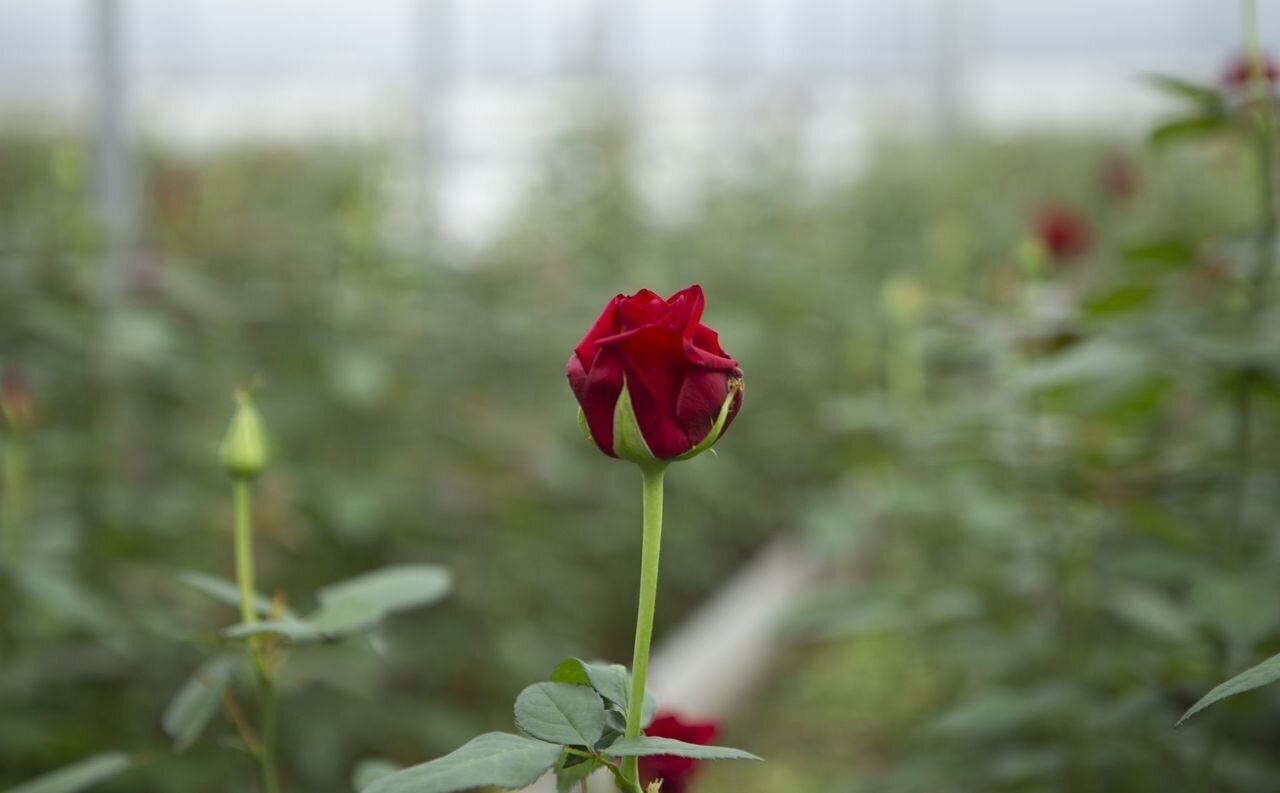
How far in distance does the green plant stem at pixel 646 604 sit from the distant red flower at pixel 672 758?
41mm

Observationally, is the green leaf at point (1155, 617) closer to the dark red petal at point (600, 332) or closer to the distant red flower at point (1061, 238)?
the distant red flower at point (1061, 238)

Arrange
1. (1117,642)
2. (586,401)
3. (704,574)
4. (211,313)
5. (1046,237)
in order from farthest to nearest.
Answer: (704,574), (1046,237), (211,313), (1117,642), (586,401)

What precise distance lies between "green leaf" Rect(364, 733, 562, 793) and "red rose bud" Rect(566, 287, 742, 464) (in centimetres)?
13

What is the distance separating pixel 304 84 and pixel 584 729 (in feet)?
11.7

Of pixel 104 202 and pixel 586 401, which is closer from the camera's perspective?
pixel 586 401

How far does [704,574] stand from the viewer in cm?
294

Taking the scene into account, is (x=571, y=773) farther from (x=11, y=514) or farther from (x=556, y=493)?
(x=556, y=493)

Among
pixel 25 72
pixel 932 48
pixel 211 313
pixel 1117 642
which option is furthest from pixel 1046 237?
pixel 932 48

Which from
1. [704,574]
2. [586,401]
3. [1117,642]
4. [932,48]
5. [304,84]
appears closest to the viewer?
[586,401]

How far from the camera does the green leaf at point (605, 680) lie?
57cm

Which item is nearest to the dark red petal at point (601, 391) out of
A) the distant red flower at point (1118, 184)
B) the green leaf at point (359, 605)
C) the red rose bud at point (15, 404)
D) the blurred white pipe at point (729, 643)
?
the green leaf at point (359, 605)

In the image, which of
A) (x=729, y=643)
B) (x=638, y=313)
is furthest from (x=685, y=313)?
(x=729, y=643)

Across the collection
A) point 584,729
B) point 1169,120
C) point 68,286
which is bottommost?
point 584,729

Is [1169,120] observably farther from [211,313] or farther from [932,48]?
[932,48]
